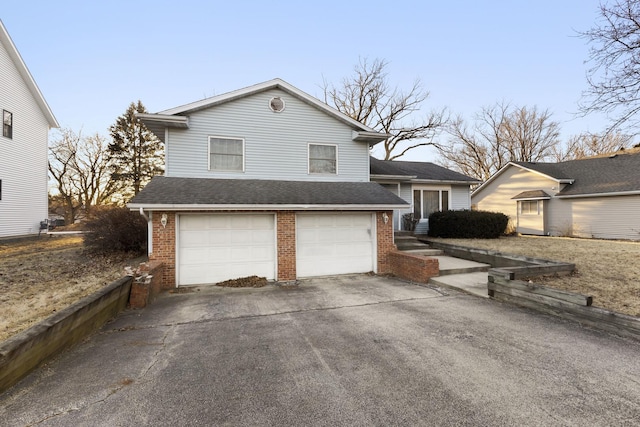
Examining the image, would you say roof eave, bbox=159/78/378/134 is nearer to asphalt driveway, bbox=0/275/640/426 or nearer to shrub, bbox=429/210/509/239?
shrub, bbox=429/210/509/239

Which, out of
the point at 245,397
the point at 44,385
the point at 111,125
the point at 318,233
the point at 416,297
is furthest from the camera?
the point at 111,125

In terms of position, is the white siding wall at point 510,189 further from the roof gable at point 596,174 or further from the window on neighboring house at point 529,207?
the roof gable at point 596,174

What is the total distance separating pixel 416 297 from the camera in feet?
22.8

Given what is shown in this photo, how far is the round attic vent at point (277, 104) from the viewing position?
34.3 ft

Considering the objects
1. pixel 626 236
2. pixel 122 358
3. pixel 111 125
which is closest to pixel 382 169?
pixel 122 358

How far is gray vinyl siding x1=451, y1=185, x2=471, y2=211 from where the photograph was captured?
1539 centimetres

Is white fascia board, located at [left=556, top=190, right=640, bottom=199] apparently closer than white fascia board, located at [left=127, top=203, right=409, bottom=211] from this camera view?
No

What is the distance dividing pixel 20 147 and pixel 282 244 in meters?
17.4

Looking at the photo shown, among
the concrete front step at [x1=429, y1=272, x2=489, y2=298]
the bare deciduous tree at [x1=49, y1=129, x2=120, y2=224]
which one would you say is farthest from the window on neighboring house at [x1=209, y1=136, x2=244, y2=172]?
the bare deciduous tree at [x1=49, y1=129, x2=120, y2=224]

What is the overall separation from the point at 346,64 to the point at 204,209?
992 inches

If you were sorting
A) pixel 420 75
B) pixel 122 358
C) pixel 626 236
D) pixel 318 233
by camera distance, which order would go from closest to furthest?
1. pixel 122 358
2. pixel 318 233
3. pixel 626 236
4. pixel 420 75

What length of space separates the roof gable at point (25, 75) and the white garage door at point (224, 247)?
1614 centimetres

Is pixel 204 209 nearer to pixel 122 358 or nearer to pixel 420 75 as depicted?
pixel 122 358

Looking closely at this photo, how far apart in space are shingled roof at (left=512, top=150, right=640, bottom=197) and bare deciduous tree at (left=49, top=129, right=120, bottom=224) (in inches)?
1623
